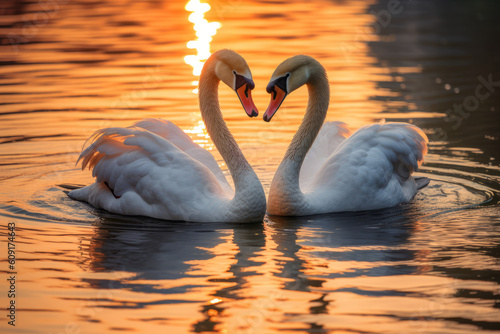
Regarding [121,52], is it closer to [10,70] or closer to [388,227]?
[10,70]

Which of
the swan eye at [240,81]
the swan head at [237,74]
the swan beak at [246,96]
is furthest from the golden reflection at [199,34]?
the swan beak at [246,96]

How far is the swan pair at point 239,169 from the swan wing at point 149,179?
0.01 m

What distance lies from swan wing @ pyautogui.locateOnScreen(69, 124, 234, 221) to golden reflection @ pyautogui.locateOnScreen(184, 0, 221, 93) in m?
7.15

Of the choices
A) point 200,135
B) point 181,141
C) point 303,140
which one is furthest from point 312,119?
point 200,135

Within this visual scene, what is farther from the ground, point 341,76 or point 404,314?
point 341,76

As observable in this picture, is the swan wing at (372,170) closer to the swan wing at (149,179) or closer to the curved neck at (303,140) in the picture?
the curved neck at (303,140)

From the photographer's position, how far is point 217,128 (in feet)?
31.9

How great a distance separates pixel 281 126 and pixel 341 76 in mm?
4347

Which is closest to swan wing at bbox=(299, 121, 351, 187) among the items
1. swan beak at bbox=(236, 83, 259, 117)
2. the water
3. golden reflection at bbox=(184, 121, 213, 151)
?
the water

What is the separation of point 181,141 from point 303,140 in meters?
1.50

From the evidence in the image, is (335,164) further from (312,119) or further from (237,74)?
(237,74)

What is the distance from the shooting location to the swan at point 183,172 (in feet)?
30.3

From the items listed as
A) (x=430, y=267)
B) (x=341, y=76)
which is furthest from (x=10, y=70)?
(x=430, y=267)

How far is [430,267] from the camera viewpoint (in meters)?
7.76
